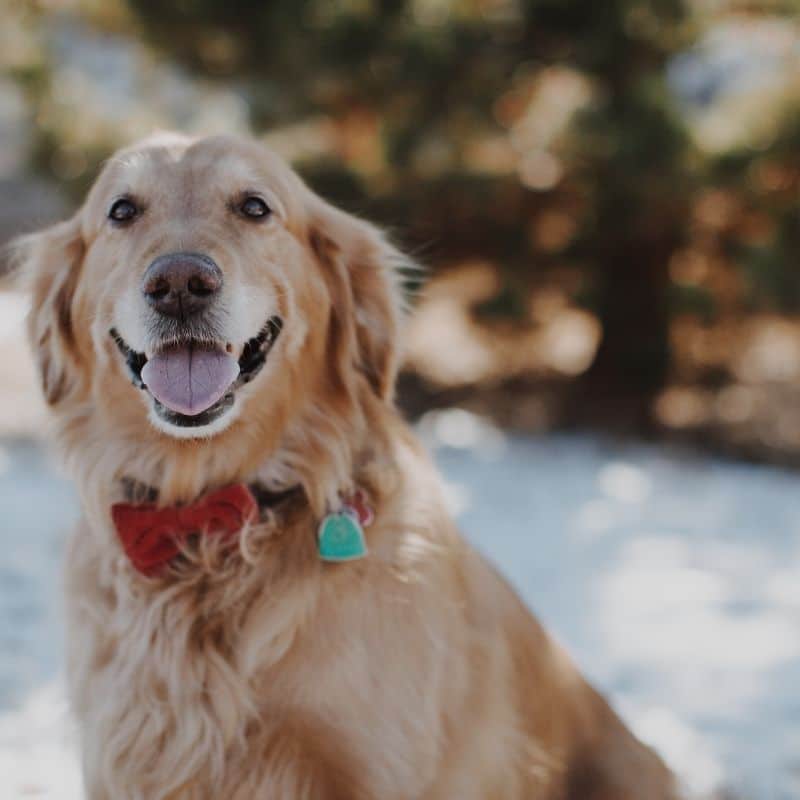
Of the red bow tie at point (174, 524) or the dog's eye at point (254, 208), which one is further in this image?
the dog's eye at point (254, 208)

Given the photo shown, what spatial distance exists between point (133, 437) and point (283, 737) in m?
0.77

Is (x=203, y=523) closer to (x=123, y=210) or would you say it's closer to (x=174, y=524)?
(x=174, y=524)

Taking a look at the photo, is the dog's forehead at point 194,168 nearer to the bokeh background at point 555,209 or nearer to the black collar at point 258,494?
the black collar at point 258,494

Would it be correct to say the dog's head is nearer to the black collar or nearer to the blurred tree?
the black collar

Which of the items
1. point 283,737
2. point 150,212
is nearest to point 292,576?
point 283,737

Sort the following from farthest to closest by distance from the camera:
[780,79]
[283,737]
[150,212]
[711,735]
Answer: [780,79] → [711,735] → [150,212] → [283,737]

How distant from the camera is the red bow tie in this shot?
2.31m

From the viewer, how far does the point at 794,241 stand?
6.10 m

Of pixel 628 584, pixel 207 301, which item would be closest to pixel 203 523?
pixel 207 301

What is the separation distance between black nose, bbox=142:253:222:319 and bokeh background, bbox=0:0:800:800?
2626 mm

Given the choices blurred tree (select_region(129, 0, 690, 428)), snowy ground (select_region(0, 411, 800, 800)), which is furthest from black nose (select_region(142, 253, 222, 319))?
blurred tree (select_region(129, 0, 690, 428))

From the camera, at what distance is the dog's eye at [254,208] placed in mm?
2467

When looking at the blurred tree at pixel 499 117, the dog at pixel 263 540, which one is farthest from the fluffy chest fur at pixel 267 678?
the blurred tree at pixel 499 117

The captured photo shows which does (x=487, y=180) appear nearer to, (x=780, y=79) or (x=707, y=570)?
(x=780, y=79)
